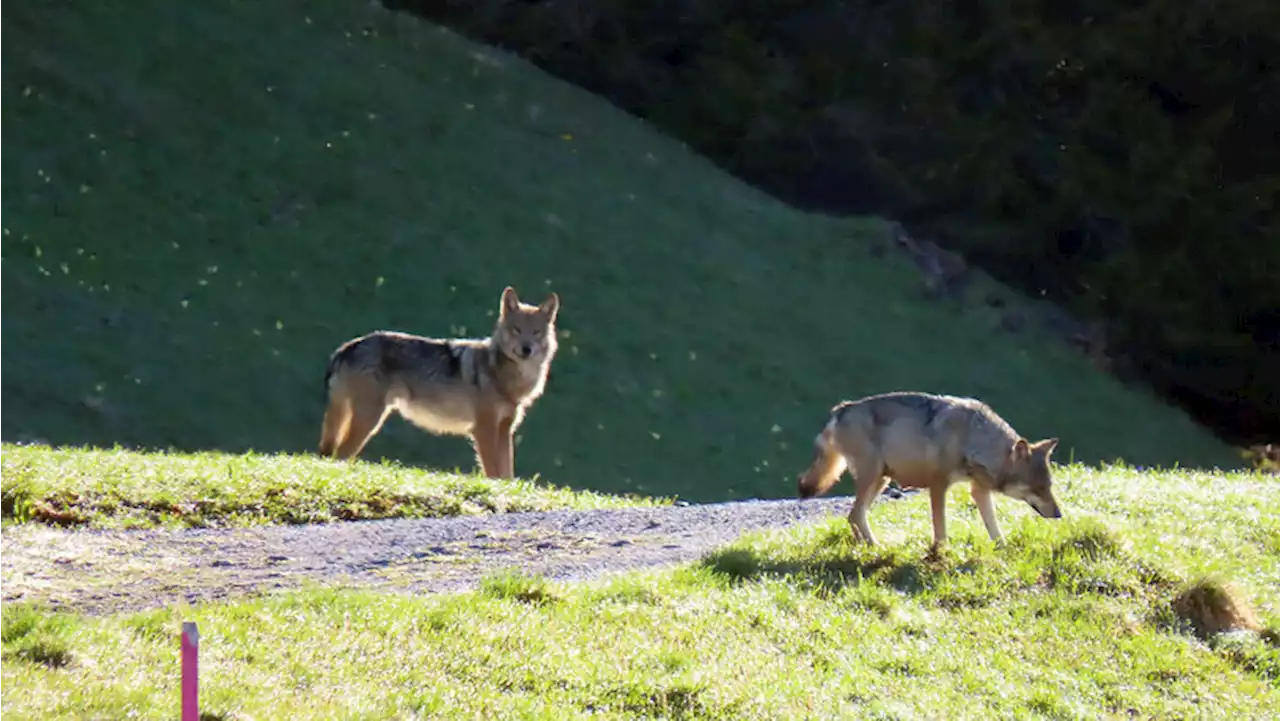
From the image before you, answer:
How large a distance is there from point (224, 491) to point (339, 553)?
2530 millimetres

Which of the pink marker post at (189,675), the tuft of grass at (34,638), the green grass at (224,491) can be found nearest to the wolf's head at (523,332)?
the green grass at (224,491)

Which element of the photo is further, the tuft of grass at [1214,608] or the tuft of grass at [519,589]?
the tuft of grass at [1214,608]

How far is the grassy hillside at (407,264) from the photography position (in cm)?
2553

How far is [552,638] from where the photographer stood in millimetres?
8398

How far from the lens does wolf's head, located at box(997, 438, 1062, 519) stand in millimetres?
11195

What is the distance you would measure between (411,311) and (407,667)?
72.3 ft

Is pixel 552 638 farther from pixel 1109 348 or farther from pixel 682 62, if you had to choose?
pixel 682 62

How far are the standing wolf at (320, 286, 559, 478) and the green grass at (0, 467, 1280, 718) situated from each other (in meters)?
6.89

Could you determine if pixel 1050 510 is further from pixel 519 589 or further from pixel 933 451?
pixel 519 589

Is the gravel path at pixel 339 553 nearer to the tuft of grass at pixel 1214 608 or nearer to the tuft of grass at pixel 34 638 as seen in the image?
the tuft of grass at pixel 34 638

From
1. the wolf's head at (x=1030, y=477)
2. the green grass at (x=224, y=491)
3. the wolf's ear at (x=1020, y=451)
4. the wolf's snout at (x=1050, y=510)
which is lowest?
the green grass at (x=224, y=491)

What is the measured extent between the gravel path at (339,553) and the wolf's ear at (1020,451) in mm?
2136

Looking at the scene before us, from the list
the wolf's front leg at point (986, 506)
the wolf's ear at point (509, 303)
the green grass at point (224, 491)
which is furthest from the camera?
the wolf's ear at point (509, 303)

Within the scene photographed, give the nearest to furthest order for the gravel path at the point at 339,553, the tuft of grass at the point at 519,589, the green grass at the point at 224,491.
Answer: the tuft of grass at the point at 519,589
the gravel path at the point at 339,553
the green grass at the point at 224,491
